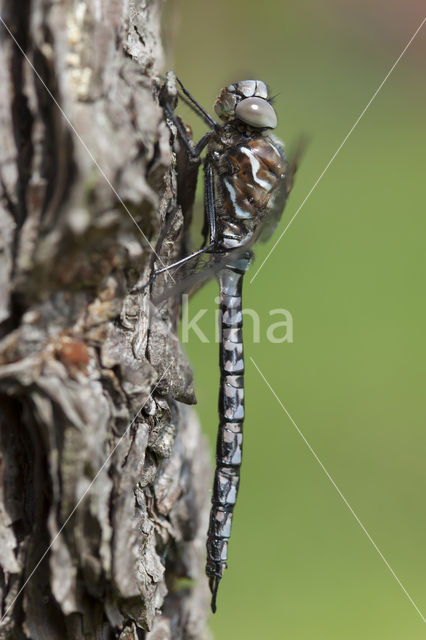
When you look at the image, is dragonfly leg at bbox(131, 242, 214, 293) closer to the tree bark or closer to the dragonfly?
the dragonfly


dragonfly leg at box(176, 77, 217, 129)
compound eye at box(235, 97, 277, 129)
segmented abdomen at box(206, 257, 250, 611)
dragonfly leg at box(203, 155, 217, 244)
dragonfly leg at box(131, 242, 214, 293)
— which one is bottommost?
segmented abdomen at box(206, 257, 250, 611)

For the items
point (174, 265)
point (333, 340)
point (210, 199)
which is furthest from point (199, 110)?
point (333, 340)

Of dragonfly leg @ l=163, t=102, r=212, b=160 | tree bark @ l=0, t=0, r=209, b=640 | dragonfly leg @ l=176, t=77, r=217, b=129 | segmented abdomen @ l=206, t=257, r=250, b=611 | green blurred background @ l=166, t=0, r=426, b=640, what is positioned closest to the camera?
tree bark @ l=0, t=0, r=209, b=640

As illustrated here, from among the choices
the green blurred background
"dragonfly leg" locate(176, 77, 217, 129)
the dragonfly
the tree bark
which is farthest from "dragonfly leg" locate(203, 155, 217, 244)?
the tree bark

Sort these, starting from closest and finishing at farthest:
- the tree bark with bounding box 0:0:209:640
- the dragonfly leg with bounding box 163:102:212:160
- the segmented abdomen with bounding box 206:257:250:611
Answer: the tree bark with bounding box 0:0:209:640 → the dragonfly leg with bounding box 163:102:212:160 → the segmented abdomen with bounding box 206:257:250:611

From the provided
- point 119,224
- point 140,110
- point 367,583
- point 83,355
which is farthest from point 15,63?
point 367,583

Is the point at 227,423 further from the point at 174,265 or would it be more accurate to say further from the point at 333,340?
the point at 333,340

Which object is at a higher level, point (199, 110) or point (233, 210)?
point (199, 110)

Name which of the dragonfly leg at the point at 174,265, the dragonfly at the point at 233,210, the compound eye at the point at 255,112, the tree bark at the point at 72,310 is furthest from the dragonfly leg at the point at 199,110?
the tree bark at the point at 72,310
